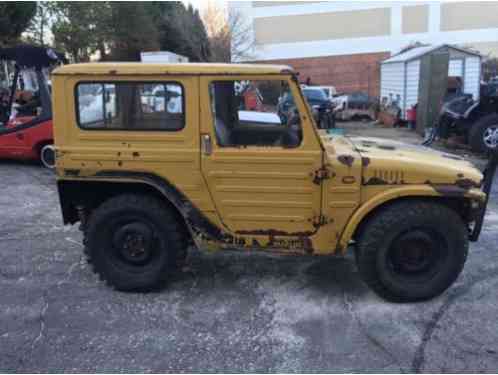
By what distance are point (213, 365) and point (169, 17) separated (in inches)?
1305

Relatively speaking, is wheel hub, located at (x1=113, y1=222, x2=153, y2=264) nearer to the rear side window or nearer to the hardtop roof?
the rear side window

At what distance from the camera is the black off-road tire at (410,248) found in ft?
12.5

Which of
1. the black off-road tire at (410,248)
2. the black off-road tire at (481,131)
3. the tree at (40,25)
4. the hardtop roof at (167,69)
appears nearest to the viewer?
the hardtop roof at (167,69)

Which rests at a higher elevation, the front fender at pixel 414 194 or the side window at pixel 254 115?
the side window at pixel 254 115

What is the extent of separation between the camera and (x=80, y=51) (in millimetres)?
28344

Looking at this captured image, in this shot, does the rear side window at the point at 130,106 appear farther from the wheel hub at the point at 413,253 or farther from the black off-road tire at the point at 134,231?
the wheel hub at the point at 413,253

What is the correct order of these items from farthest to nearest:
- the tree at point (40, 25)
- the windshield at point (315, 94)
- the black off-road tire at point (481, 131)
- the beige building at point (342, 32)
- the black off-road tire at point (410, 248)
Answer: the beige building at point (342, 32), the tree at point (40, 25), the windshield at point (315, 94), the black off-road tire at point (481, 131), the black off-road tire at point (410, 248)

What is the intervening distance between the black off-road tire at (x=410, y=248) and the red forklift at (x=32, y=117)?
22.6 ft

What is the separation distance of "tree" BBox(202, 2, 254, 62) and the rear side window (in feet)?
77.4

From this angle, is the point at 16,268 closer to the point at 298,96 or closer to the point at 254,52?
the point at 298,96

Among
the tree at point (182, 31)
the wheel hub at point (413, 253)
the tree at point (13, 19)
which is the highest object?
the tree at point (182, 31)

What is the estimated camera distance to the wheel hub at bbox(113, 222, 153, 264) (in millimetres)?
4074

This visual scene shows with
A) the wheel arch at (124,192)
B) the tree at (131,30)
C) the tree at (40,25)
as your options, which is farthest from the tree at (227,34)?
the wheel arch at (124,192)

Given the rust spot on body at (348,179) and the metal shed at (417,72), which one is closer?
the rust spot on body at (348,179)
